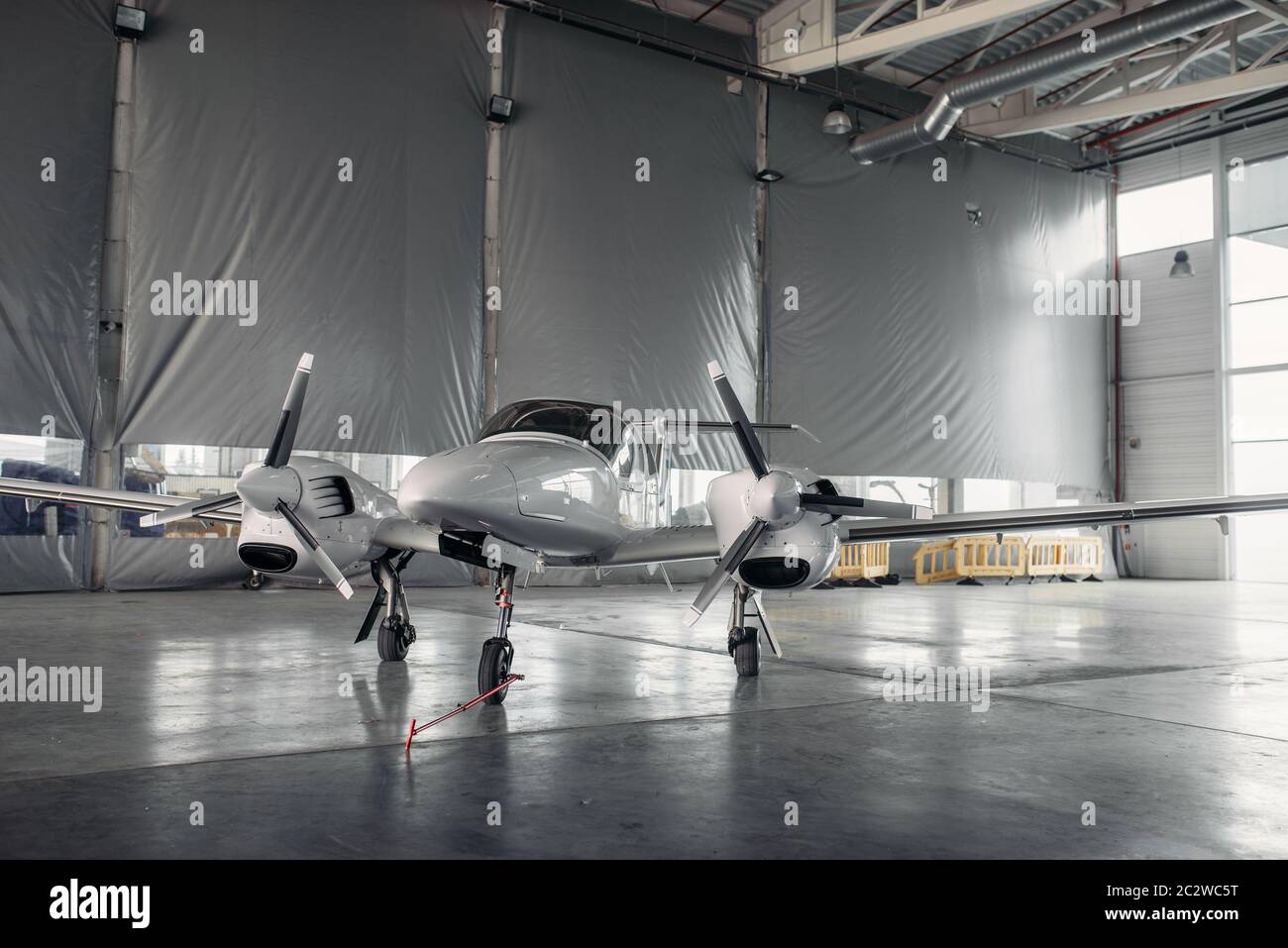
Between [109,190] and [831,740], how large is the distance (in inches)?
644

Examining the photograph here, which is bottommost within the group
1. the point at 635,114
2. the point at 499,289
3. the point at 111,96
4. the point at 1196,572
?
the point at 1196,572

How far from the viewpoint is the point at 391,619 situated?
8.80m

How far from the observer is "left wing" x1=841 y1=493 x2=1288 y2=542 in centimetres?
770

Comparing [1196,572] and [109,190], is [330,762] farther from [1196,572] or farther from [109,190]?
[1196,572]

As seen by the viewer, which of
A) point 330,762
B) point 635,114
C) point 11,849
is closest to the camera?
point 11,849

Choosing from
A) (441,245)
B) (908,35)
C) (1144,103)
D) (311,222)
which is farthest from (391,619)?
(1144,103)

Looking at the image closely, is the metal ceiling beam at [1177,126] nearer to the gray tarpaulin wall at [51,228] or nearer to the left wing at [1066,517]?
the left wing at [1066,517]

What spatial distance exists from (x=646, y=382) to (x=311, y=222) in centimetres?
735

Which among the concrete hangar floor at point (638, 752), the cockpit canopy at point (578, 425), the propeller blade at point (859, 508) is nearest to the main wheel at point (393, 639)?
the concrete hangar floor at point (638, 752)

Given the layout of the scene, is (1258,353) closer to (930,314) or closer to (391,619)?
Answer: (930,314)

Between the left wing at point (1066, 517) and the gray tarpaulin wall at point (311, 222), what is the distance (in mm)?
11760

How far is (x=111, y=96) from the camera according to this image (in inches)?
649

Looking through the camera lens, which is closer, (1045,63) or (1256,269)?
(1045,63)
